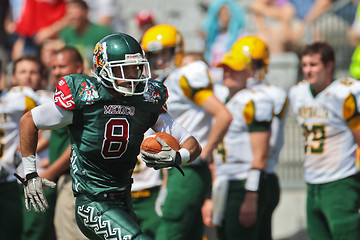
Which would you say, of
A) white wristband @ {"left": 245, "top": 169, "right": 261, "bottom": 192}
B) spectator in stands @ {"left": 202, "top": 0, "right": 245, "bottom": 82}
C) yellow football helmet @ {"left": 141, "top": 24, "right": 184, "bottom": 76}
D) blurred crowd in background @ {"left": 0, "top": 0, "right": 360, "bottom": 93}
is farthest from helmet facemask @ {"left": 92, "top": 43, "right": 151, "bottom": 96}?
spectator in stands @ {"left": 202, "top": 0, "right": 245, "bottom": 82}

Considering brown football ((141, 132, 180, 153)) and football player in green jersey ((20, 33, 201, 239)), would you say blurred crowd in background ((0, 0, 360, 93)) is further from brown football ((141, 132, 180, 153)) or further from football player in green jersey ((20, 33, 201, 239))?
brown football ((141, 132, 180, 153))

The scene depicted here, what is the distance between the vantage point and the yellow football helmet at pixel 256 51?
6.56 meters

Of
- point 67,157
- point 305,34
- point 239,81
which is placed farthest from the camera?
point 305,34

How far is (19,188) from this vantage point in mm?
6559

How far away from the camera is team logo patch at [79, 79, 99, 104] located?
174 inches

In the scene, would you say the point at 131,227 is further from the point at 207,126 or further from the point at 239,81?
the point at 239,81

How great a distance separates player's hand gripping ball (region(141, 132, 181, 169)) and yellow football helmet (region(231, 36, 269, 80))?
234 cm

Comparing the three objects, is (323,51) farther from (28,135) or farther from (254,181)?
(28,135)

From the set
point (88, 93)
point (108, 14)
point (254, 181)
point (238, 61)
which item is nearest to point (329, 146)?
point (254, 181)

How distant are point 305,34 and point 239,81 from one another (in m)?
4.56

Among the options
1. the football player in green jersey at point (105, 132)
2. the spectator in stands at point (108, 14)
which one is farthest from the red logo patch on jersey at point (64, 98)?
the spectator in stands at point (108, 14)

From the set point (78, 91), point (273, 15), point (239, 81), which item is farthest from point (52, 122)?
point (273, 15)

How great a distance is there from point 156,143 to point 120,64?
22.1 inches

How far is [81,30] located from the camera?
9.59 m
